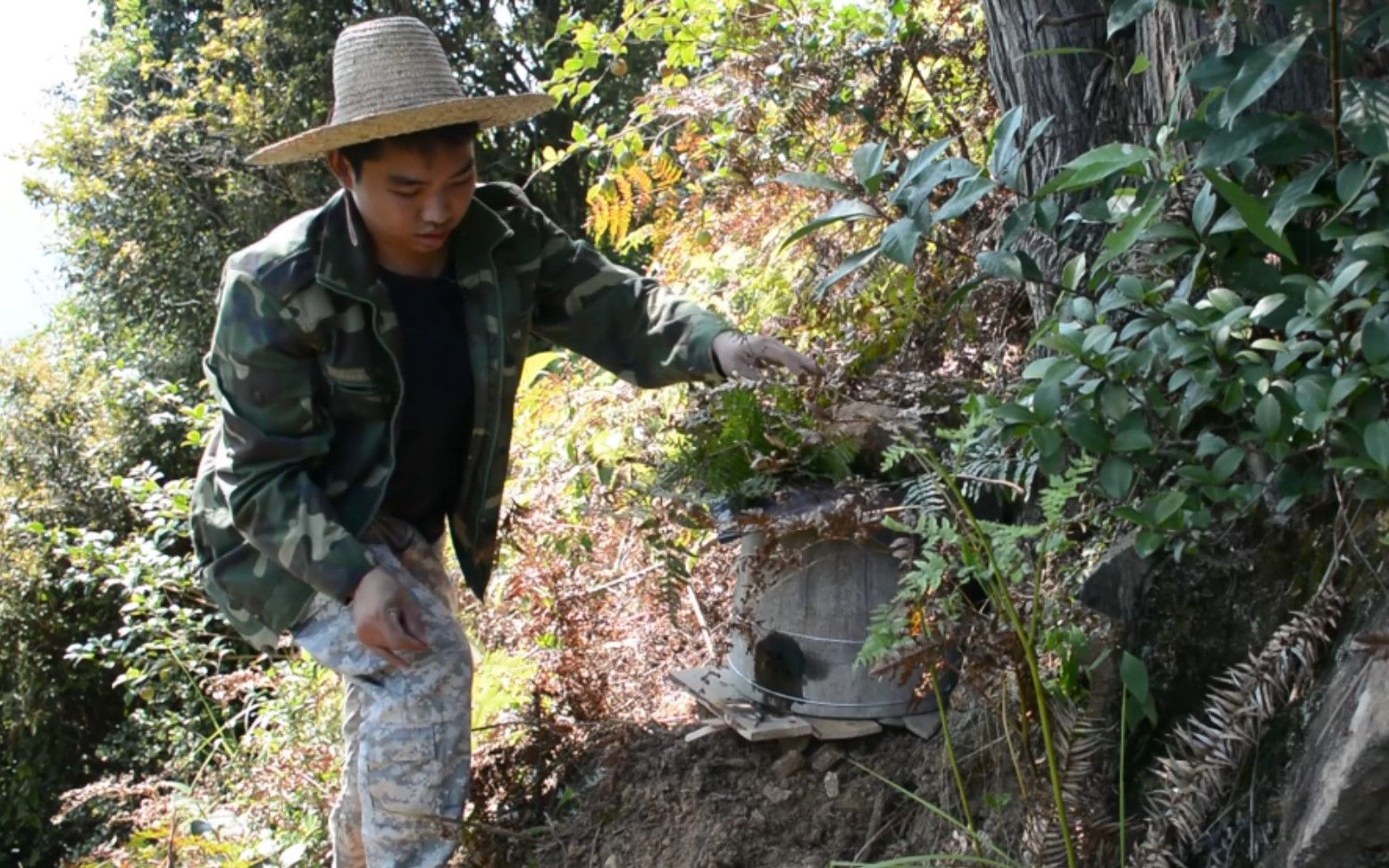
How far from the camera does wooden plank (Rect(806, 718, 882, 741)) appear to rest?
3295 millimetres

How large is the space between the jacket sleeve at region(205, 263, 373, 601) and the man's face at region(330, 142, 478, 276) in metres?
0.30

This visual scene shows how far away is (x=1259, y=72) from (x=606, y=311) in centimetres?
184

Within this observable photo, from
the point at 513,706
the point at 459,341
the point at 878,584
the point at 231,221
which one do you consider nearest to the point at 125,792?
the point at 513,706

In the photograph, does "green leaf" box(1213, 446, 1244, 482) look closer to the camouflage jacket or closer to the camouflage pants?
the camouflage jacket

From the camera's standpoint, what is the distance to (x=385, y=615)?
2943 millimetres

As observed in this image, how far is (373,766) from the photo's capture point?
3.20 metres

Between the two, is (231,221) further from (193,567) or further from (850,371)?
(850,371)

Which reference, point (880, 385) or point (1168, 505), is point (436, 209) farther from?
point (1168, 505)

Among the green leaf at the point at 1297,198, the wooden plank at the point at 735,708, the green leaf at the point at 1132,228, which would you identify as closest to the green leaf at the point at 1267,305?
the green leaf at the point at 1297,198

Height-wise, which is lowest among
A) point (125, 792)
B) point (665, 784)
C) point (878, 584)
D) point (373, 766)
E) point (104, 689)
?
→ point (104, 689)

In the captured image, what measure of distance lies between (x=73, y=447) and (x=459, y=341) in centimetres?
729

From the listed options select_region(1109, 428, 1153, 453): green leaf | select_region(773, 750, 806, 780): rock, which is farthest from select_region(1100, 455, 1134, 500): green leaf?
select_region(773, 750, 806, 780): rock

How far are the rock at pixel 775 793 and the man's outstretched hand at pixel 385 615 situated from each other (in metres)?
0.92

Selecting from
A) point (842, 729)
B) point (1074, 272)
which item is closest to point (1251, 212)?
point (1074, 272)
